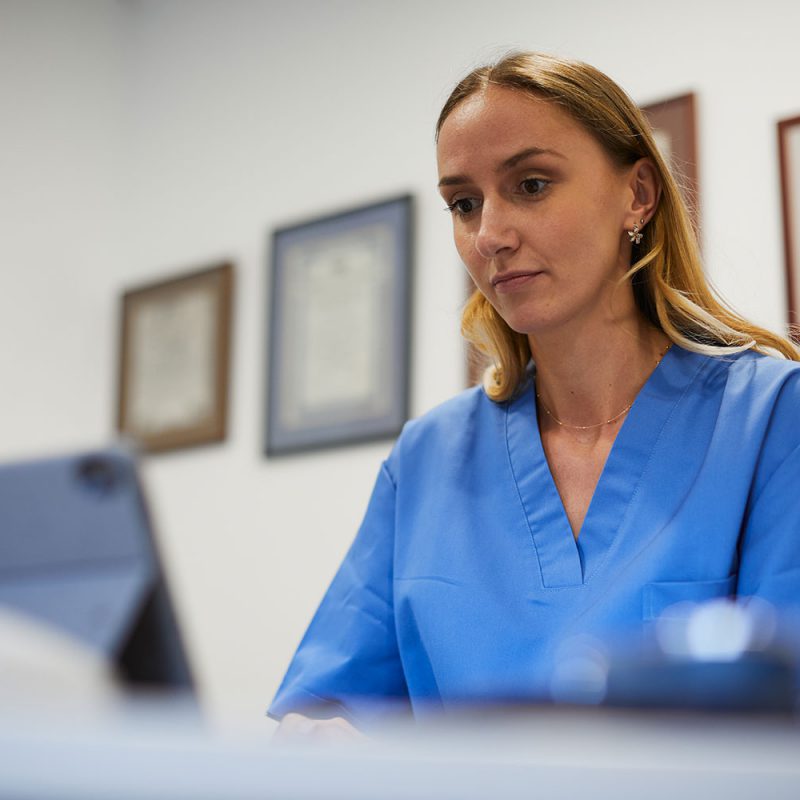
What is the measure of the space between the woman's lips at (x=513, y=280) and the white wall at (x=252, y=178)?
839 mm

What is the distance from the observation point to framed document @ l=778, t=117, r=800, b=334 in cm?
199

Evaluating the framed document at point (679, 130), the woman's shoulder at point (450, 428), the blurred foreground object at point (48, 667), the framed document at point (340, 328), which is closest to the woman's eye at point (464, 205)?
the woman's shoulder at point (450, 428)

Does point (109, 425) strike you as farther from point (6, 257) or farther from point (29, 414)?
point (6, 257)

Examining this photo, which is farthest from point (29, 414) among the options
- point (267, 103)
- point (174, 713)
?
point (174, 713)

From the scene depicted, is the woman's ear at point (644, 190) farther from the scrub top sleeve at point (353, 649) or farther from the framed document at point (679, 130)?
the framed document at point (679, 130)

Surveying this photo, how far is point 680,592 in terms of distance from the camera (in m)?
1.14

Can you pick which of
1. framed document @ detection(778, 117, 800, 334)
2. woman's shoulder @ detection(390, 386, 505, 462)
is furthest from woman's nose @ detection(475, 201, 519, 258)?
framed document @ detection(778, 117, 800, 334)

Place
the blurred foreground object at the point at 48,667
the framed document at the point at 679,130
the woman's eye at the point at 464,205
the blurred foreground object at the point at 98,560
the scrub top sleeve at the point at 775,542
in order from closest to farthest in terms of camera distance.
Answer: the blurred foreground object at the point at 48,667 → the blurred foreground object at the point at 98,560 → the scrub top sleeve at the point at 775,542 → the woman's eye at the point at 464,205 → the framed document at the point at 679,130

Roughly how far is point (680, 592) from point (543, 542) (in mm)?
172

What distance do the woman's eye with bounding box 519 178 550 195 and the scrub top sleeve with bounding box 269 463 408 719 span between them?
1.34 ft

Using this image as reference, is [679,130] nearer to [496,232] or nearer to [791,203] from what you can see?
[791,203]

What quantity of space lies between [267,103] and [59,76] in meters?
0.68

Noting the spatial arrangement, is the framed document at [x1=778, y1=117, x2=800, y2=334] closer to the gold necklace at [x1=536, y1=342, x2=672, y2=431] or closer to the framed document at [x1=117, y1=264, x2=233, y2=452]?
the gold necklace at [x1=536, y1=342, x2=672, y2=431]

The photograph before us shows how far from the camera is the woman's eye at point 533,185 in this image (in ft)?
4.23
